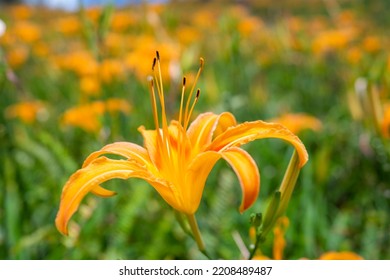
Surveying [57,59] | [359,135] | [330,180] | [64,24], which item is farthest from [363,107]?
[64,24]

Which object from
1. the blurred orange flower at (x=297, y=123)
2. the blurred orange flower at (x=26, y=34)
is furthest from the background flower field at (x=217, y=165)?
the blurred orange flower at (x=26, y=34)

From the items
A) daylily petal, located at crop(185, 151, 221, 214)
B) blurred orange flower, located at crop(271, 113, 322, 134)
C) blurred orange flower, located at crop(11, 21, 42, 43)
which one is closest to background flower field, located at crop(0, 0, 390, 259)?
blurred orange flower, located at crop(271, 113, 322, 134)

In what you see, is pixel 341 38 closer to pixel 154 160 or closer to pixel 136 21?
pixel 136 21

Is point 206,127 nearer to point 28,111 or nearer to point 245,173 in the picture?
point 245,173

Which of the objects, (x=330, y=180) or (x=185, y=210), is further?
(x=330, y=180)

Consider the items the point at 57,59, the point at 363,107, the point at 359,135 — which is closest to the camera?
the point at 363,107

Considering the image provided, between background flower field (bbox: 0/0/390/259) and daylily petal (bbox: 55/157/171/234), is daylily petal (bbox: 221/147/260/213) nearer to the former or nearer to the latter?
daylily petal (bbox: 55/157/171/234)
